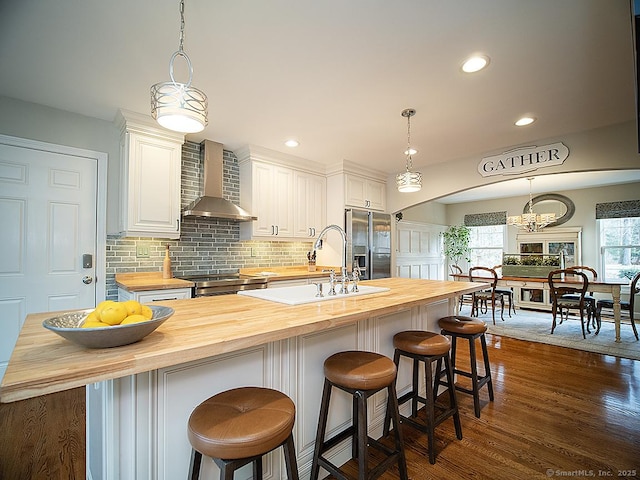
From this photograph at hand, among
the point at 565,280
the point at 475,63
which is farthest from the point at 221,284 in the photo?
the point at 565,280

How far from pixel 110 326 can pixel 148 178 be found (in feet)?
8.51

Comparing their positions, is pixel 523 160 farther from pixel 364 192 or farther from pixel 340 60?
pixel 340 60

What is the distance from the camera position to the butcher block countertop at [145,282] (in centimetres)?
262

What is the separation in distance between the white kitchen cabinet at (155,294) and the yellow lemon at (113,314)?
75.2 inches

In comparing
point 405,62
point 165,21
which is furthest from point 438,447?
point 165,21

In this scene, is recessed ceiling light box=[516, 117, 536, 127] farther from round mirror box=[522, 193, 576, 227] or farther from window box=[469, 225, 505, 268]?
window box=[469, 225, 505, 268]

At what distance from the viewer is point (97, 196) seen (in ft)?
9.81

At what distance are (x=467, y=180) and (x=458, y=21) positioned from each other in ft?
8.93

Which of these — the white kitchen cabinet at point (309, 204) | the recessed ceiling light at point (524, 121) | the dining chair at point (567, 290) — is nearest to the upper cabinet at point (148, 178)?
the white kitchen cabinet at point (309, 204)

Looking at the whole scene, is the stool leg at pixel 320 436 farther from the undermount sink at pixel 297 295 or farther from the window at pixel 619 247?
the window at pixel 619 247

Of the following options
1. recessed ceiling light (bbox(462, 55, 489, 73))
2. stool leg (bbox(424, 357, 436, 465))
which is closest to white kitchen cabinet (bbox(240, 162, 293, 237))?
recessed ceiling light (bbox(462, 55, 489, 73))

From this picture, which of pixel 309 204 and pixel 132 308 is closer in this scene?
pixel 132 308

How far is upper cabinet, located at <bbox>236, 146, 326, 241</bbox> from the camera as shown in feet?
12.5

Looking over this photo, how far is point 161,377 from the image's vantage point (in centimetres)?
114
